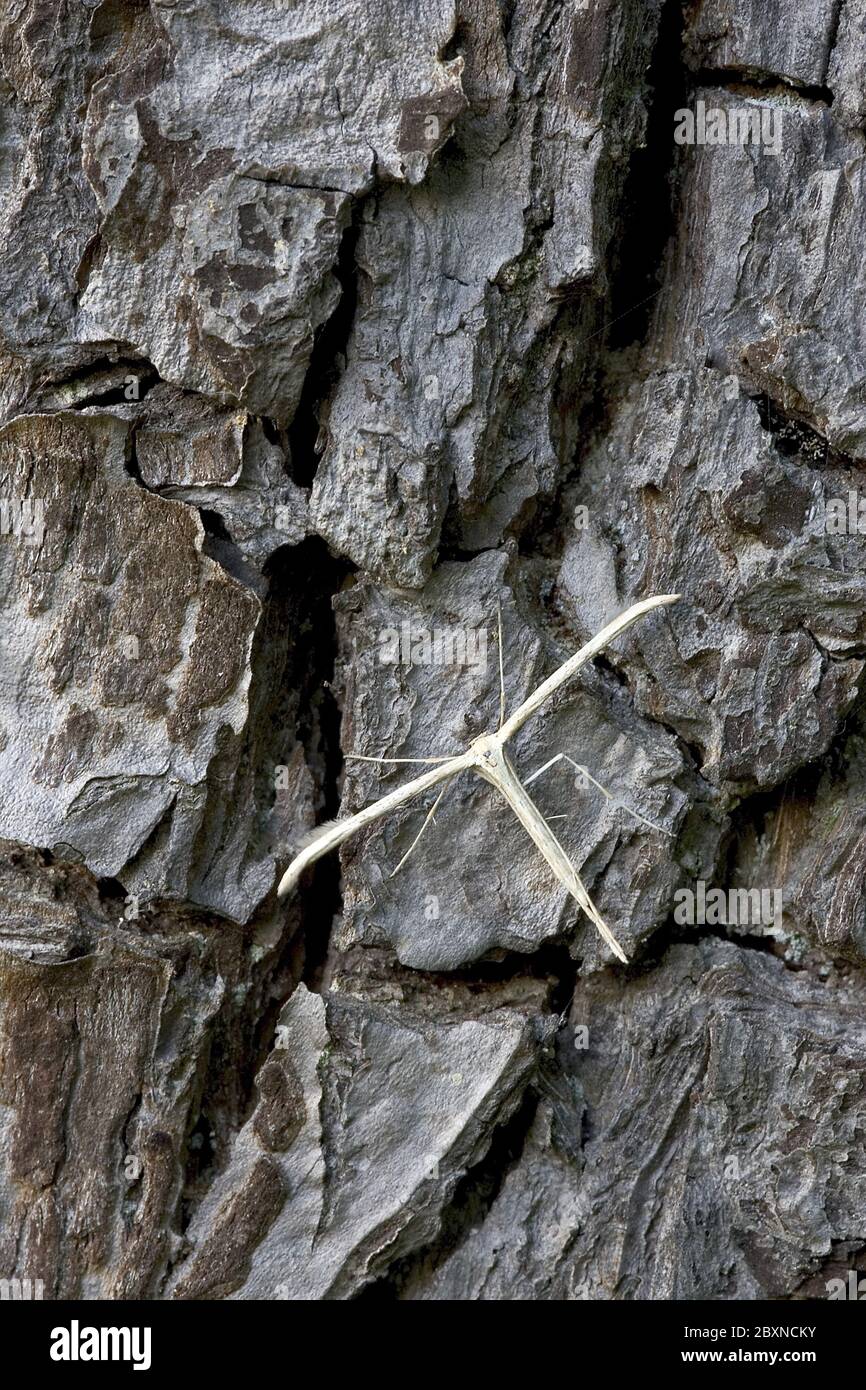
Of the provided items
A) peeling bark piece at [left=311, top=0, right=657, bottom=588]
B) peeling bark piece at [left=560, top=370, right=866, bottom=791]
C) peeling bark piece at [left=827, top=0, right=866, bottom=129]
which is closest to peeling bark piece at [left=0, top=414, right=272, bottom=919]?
peeling bark piece at [left=311, top=0, right=657, bottom=588]

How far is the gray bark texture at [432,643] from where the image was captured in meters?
2.12

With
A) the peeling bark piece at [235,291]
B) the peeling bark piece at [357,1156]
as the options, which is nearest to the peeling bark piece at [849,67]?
the peeling bark piece at [235,291]

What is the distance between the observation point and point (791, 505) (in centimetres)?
217

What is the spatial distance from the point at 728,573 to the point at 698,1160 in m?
1.24

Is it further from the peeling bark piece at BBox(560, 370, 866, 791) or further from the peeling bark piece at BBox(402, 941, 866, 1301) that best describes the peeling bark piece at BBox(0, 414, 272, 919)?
the peeling bark piece at BBox(402, 941, 866, 1301)

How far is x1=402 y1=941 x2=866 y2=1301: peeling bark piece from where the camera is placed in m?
2.22

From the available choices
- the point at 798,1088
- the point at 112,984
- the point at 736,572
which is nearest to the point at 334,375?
the point at 736,572

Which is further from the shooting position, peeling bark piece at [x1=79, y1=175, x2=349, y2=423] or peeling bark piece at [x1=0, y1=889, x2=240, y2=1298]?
peeling bark piece at [x1=0, y1=889, x2=240, y2=1298]

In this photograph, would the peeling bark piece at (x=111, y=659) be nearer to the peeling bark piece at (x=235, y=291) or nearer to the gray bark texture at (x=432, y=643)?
the gray bark texture at (x=432, y=643)

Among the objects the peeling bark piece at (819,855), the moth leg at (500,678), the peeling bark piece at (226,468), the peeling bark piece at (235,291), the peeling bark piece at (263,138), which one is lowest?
the peeling bark piece at (819,855)

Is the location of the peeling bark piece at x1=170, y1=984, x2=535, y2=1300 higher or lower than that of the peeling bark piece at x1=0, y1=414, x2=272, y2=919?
lower

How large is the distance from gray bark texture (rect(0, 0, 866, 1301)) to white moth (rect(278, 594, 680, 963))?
0.06 metres

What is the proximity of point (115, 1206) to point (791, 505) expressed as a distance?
2011 mm

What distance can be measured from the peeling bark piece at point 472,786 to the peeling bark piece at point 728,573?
0.50ft
